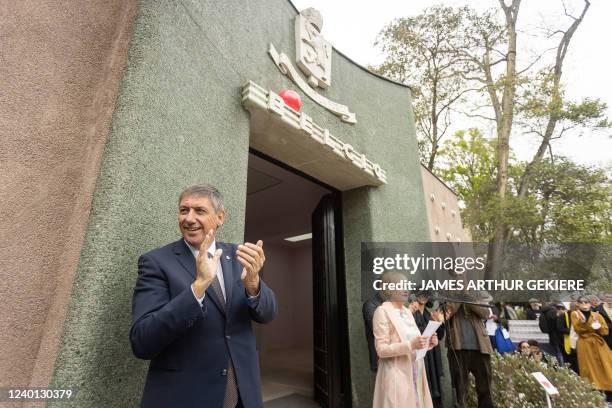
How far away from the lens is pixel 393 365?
2756 mm

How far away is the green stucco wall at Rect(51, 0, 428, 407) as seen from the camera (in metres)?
1.61

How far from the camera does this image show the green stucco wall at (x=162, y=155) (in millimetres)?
1613

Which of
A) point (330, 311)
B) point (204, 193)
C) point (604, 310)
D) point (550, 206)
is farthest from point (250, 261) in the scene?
point (550, 206)

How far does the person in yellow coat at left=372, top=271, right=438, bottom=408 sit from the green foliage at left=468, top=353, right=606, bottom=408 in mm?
1690

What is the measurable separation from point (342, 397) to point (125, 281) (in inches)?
132

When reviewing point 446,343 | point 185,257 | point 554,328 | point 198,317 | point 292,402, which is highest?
point 185,257

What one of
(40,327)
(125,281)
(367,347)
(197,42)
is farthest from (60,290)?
(367,347)

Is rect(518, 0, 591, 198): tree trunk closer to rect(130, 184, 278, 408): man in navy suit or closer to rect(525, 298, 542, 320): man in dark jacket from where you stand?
rect(525, 298, 542, 320): man in dark jacket

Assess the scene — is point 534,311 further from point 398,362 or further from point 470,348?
point 398,362

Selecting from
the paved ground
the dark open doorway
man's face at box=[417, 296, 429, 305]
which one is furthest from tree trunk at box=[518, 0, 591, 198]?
the paved ground

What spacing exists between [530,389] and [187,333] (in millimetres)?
Answer: 4466

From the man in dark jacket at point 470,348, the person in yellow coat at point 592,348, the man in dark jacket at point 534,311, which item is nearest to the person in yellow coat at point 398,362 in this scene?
the man in dark jacket at point 470,348

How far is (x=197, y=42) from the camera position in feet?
8.51

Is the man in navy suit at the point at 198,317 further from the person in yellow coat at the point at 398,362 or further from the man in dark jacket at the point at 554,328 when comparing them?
the man in dark jacket at the point at 554,328
